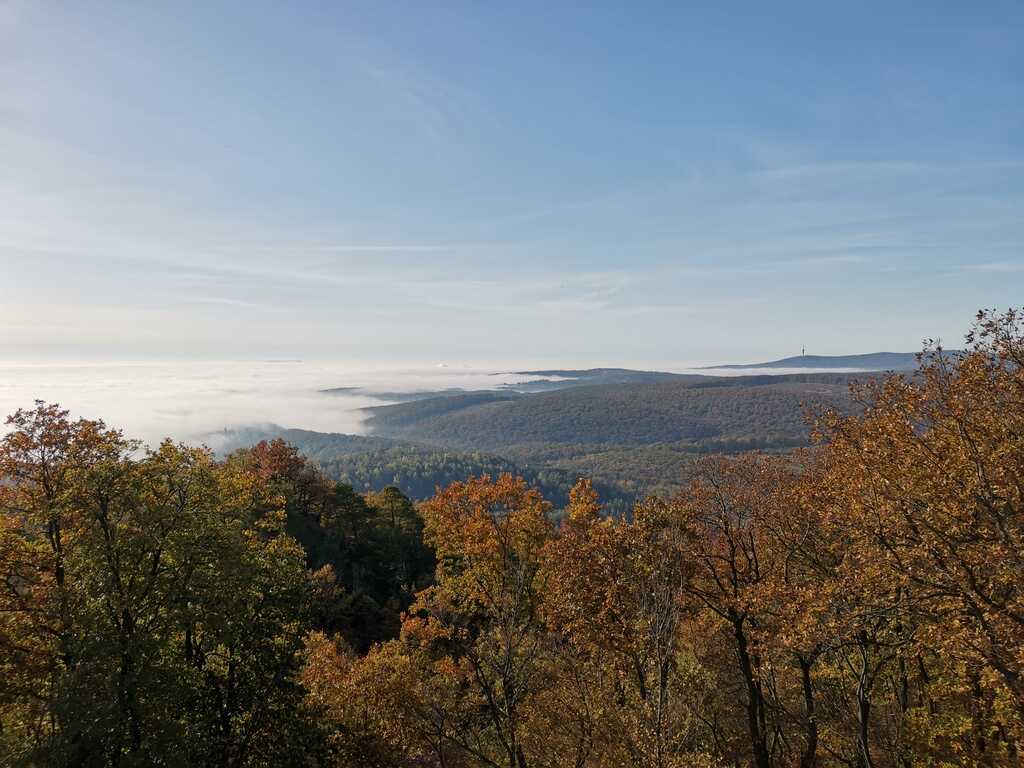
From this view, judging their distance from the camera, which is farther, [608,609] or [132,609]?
[608,609]

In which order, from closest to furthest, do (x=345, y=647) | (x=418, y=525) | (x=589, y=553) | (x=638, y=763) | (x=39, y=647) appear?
(x=638, y=763) → (x=39, y=647) → (x=589, y=553) → (x=345, y=647) → (x=418, y=525)

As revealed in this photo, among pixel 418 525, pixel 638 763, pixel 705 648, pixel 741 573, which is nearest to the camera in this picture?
pixel 638 763

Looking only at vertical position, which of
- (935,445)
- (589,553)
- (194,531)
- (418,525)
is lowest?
(418,525)

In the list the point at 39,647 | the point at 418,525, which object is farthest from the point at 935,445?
the point at 418,525

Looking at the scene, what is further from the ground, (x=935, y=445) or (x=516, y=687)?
(x=935, y=445)

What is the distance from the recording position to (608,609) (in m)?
20.5

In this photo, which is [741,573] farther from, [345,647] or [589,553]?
[345,647]

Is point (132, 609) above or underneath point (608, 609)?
above

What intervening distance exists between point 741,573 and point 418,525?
2459 inches

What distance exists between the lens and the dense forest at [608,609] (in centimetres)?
1538

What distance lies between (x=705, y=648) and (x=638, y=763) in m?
17.3

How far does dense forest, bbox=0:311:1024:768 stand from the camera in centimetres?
1538

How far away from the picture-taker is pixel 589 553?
21391 mm

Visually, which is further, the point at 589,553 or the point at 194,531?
the point at 589,553
